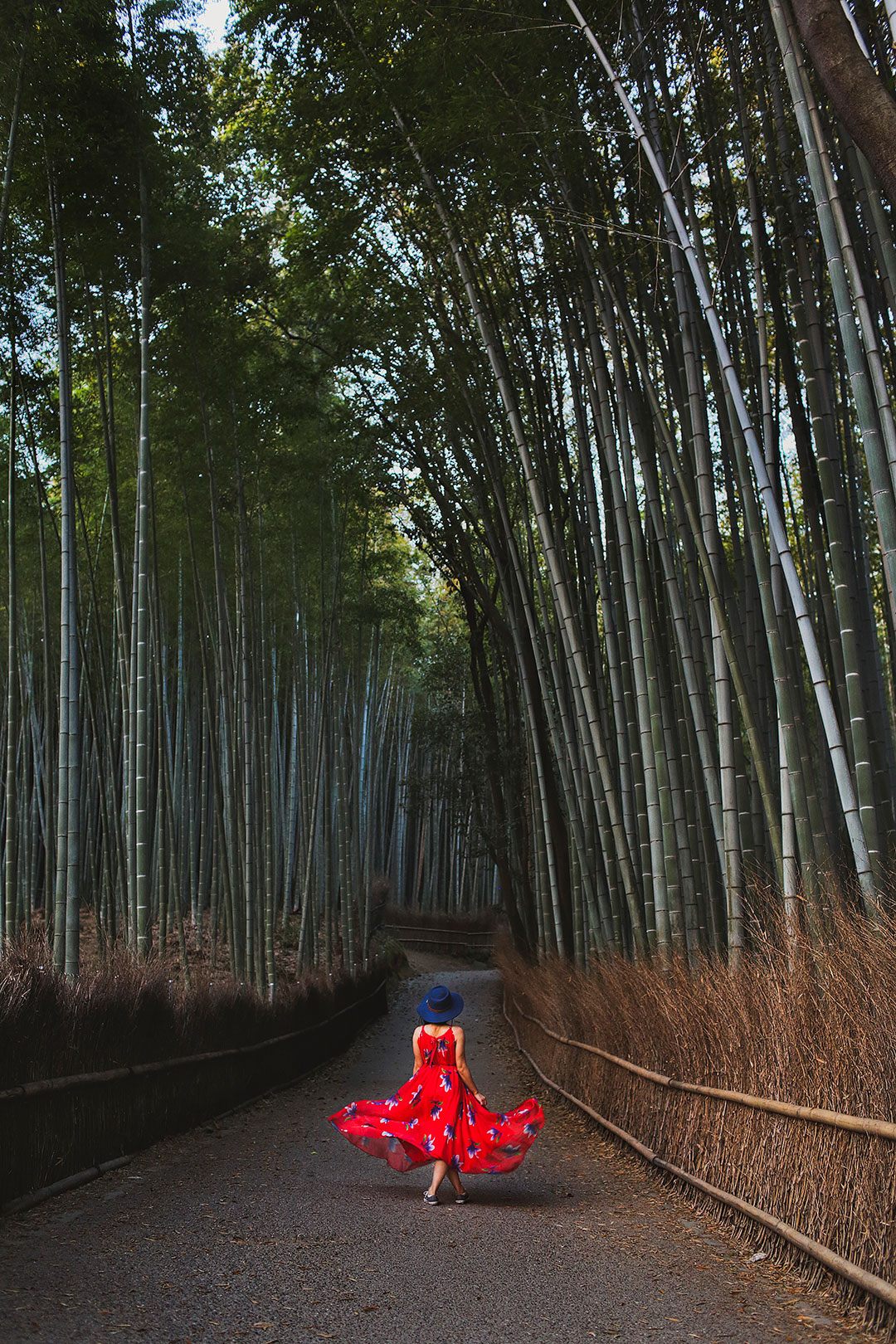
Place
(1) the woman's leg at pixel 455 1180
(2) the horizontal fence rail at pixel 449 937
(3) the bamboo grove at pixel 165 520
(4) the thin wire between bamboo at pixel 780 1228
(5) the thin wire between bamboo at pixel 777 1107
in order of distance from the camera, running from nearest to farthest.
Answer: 1. (4) the thin wire between bamboo at pixel 780 1228
2. (5) the thin wire between bamboo at pixel 777 1107
3. (1) the woman's leg at pixel 455 1180
4. (3) the bamboo grove at pixel 165 520
5. (2) the horizontal fence rail at pixel 449 937

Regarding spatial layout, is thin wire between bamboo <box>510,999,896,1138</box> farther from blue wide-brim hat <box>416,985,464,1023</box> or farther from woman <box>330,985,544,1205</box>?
blue wide-brim hat <box>416,985,464,1023</box>

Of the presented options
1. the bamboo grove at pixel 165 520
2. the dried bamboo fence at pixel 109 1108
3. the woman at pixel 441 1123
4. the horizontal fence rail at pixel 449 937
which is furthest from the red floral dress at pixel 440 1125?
the horizontal fence rail at pixel 449 937

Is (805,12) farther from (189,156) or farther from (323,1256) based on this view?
(189,156)

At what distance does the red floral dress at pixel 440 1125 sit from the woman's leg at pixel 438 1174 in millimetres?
15

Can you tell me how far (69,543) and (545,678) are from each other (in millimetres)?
2595

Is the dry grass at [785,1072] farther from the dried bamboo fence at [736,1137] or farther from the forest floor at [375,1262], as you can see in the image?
the forest floor at [375,1262]

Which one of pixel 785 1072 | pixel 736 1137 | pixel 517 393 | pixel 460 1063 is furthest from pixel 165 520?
pixel 785 1072

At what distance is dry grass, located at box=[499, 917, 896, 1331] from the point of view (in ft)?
7.14

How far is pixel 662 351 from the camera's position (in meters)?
4.34

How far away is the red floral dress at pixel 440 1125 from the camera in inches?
133

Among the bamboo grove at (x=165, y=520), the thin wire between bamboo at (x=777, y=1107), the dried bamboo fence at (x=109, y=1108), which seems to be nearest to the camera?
the thin wire between bamboo at (x=777, y=1107)

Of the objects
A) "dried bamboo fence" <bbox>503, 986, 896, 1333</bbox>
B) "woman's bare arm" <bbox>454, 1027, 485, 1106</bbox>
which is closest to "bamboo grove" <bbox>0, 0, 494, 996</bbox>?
"woman's bare arm" <bbox>454, 1027, 485, 1106</bbox>

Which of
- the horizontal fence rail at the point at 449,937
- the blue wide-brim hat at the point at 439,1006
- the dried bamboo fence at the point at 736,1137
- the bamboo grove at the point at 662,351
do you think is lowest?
the horizontal fence rail at the point at 449,937

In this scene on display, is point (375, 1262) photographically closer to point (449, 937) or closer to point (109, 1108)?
point (109, 1108)
